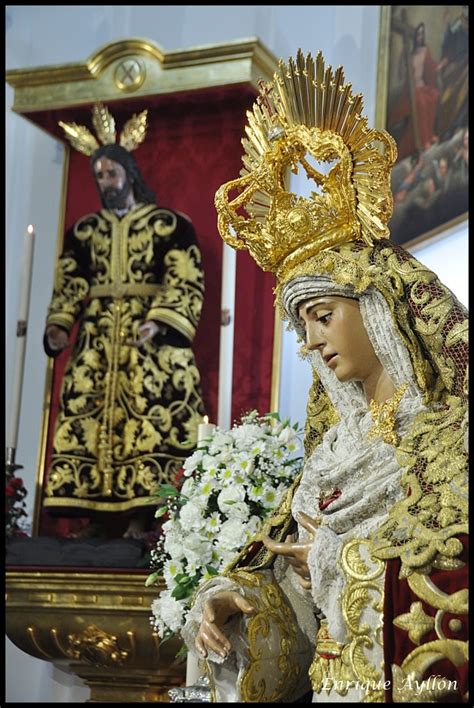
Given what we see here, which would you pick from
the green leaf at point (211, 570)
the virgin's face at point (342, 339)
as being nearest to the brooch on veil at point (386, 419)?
the virgin's face at point (342, 339)

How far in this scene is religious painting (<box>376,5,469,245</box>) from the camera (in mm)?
3977

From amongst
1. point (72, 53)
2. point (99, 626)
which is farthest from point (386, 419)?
point (72, 53)

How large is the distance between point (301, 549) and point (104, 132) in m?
3.07

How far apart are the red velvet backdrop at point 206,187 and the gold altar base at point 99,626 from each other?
1.12m

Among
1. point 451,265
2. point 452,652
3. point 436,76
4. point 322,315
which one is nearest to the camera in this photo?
point 452,652

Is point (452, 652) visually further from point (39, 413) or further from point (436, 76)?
point (39, 413)

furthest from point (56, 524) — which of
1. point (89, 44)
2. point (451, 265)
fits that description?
point (89, 44)

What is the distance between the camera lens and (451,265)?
3891 mm

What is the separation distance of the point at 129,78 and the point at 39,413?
166cm

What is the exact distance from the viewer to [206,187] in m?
4.82

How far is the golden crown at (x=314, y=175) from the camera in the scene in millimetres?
2213

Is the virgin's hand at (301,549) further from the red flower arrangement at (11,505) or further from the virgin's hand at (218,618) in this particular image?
the red flower arrangement at (11,505)

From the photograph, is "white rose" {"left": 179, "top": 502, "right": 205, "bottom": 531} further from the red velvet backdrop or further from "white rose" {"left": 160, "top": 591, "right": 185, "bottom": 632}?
the red velvet backdrop

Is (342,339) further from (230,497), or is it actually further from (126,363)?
(126,363)
